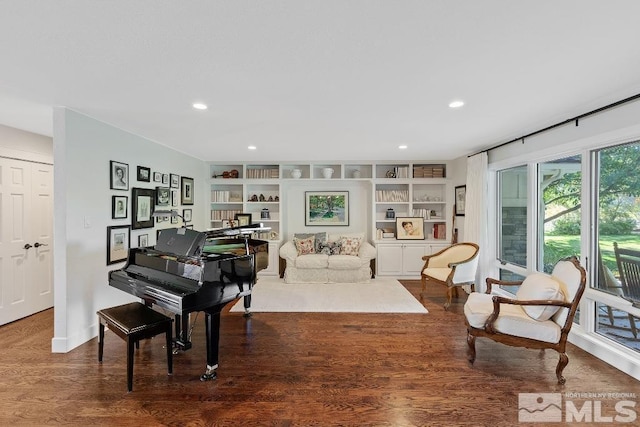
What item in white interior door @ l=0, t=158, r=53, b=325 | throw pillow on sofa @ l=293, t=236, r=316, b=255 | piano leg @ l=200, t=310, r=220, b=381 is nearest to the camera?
piano leg @ l=200, t=310, r=220, b=381

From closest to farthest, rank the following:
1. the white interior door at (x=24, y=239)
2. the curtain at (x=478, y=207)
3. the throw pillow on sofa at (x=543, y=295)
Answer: the throw pillow on sofa at (x=543, y=295) < the white interior door at (x=24, y=239) < the curtain at (x=478, y=207)

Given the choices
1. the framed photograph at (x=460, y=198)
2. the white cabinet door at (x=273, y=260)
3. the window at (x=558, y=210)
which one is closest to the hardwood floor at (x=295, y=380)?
the window at (x=558, y=210)

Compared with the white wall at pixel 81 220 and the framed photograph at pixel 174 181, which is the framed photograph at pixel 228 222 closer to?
the framed photograph at pixel 174 181

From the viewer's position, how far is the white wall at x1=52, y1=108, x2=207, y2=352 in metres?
2.76

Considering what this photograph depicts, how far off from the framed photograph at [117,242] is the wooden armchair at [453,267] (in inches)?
166

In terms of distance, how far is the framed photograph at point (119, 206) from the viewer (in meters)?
3.35

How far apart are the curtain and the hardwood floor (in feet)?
5.72

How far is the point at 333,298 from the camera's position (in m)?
4.45

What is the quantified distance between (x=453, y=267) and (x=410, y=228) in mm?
1675

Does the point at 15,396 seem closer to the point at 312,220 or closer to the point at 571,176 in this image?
the point at 312,220

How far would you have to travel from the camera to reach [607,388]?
229 centimetres

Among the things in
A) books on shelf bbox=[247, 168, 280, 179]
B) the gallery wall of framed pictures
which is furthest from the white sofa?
the gallery wall of framed pictures

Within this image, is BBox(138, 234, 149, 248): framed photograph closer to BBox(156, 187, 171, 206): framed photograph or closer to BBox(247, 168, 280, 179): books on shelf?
BBox(156, 187, 171, 206): framed photograph

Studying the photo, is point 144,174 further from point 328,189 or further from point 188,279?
point 328,189
